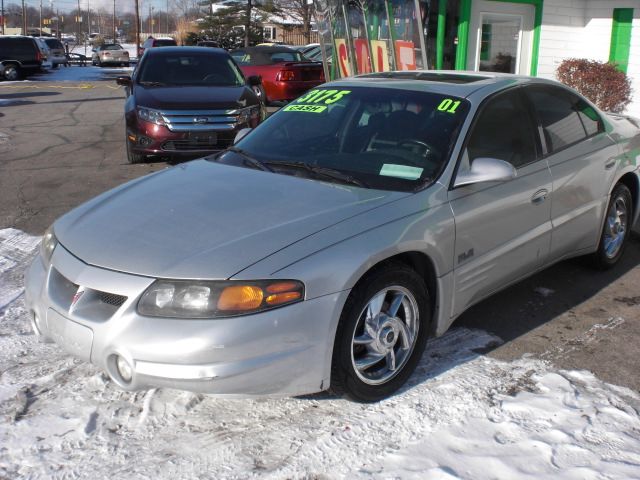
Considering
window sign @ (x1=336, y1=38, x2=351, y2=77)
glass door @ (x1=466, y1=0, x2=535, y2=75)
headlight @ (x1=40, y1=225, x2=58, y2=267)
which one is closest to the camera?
headlight @ (x1=40, y1=225, x2=58, y2=267)

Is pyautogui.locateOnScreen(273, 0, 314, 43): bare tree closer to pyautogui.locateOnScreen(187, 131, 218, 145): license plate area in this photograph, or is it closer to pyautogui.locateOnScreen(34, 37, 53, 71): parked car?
pyautogui.locateOnScreen(34, 37, 53, 71): parked car

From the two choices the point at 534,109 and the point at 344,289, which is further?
the point at 534,109

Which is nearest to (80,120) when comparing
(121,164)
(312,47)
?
(121,164)

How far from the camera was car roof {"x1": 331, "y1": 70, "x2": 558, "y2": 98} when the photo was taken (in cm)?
427

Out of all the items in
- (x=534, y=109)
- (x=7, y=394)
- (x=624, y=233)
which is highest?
(x=534, y=109)

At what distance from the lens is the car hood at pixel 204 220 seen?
9.96 ft

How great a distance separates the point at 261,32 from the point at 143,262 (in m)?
44.5

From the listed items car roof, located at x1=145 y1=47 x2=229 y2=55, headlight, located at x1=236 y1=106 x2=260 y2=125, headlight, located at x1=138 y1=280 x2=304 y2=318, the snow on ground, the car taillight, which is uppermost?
car roof, located at x1=145 y1=47 x2=229 y2=55

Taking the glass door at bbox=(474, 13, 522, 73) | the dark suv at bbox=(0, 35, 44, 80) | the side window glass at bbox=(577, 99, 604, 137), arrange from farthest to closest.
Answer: the dark suv at bbox=(0, 35, 44, 80)
the glass door at bbox=(474, 13, 522, 73)
the side window glass at bbox=(577, 99, 604, 137)

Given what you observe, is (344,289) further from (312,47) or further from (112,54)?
(112,54)

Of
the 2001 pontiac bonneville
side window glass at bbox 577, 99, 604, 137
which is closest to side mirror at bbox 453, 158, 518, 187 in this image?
the 2001 pontiac bonneville

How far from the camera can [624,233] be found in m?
5.49

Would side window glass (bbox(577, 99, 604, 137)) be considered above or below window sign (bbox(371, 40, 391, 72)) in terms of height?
below

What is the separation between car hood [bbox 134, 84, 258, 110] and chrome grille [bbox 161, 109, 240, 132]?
0.07 meters
